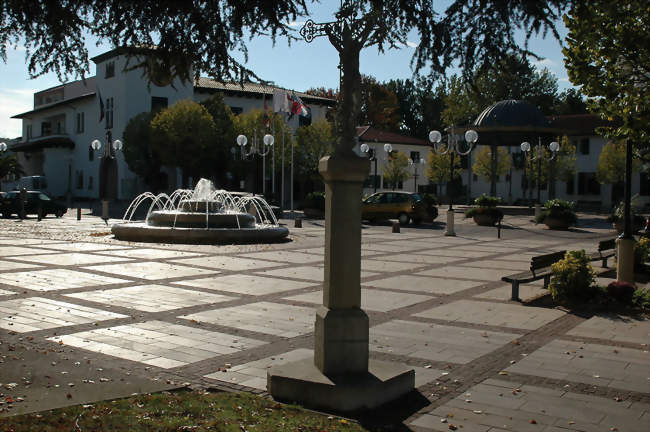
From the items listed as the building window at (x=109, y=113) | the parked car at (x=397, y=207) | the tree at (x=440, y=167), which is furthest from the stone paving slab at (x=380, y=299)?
the tree at (x=440, y=167)

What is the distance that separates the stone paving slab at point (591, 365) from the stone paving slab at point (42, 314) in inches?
206

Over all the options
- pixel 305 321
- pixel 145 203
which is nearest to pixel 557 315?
pixel 305 321

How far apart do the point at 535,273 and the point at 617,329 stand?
2.69 m

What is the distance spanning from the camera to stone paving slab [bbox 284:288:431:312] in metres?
9.86

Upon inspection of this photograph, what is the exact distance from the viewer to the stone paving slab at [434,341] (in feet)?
23.0

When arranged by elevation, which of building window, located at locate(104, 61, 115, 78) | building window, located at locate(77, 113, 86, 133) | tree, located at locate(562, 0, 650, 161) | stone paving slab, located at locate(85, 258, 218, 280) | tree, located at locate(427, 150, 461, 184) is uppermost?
building window, located at locate(104, 61, 115, 78)

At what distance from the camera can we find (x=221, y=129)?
165ft

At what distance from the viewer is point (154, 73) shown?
5.18 m

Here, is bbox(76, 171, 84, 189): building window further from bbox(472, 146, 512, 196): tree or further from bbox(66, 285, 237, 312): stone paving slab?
bbox(66, 285, 237, 312): stone paving slab

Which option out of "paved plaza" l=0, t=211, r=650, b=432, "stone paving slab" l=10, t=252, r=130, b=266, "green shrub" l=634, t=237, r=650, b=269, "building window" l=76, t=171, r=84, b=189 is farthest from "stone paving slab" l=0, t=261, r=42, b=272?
"building window" l=76, t=171, r=84, b=189

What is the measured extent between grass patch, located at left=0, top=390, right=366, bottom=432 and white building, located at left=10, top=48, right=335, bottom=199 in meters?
43.5

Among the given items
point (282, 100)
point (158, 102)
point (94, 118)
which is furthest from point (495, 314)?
point (94, 118)

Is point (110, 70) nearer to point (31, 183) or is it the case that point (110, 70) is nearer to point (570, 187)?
point (31, 183)

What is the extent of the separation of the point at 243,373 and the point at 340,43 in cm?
315
